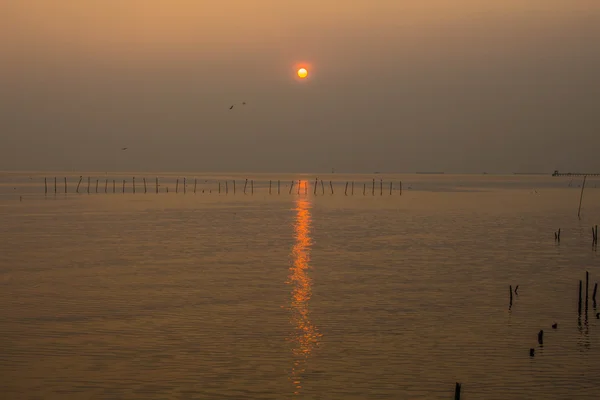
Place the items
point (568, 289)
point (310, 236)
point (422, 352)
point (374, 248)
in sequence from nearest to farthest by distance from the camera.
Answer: point (422, 352) → point (568, 289) → point (374, 248) → point (310, 236)

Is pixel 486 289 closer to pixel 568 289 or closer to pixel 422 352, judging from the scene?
pixel 568 289

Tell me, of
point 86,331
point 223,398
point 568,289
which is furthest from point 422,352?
point 568,289

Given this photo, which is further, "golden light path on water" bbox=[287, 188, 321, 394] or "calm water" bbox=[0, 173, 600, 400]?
"golden light path on water" bbox=[287, 188, 321, 394]

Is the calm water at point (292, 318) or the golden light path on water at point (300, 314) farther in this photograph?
the golden light path on water at point (300, 314)

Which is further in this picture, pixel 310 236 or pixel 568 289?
pixel 310 236

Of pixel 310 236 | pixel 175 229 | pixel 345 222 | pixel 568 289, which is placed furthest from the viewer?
pixel 345 222
